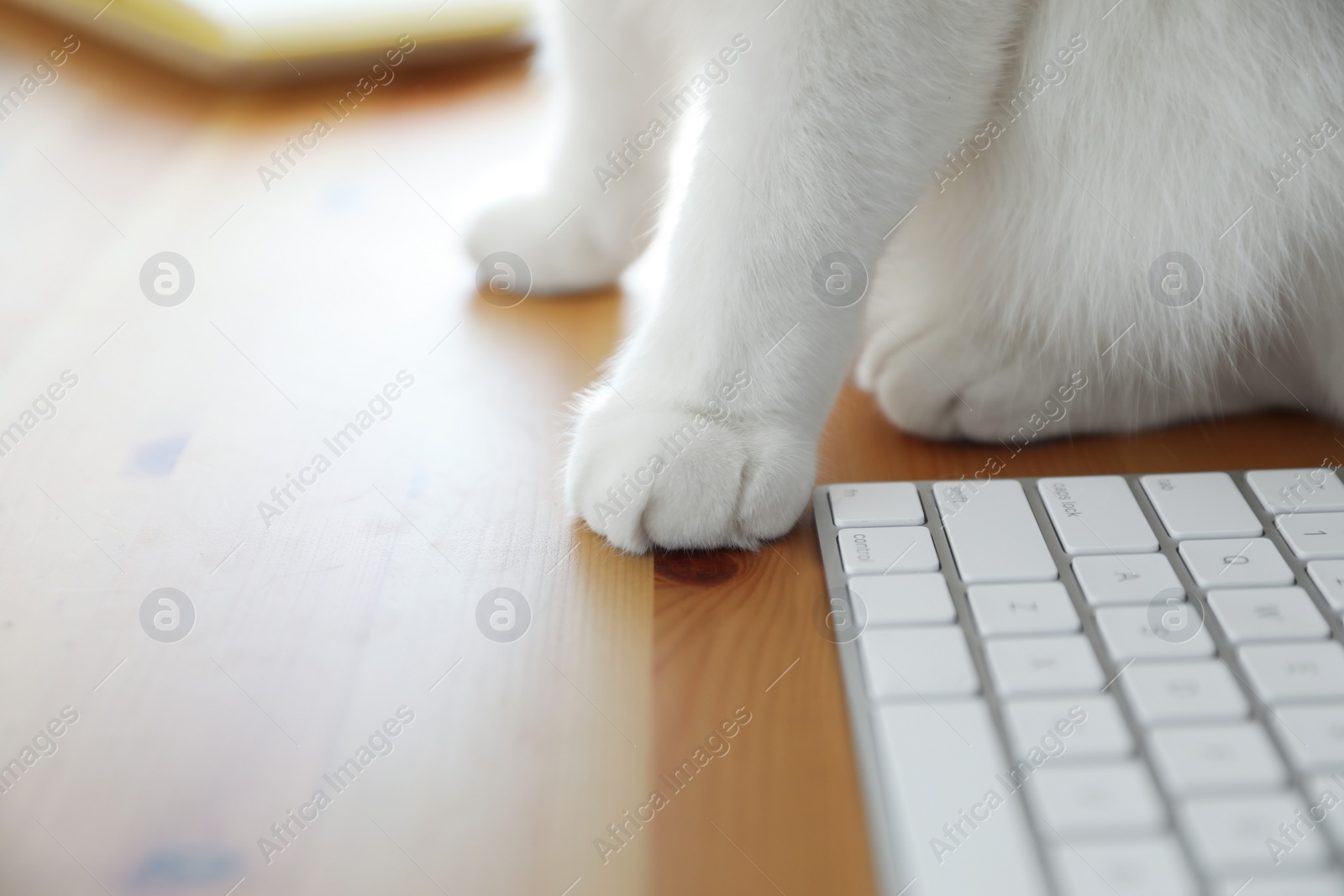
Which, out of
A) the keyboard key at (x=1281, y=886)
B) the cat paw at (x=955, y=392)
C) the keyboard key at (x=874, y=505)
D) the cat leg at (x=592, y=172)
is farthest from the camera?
the cat leg at (x=592, y=172)

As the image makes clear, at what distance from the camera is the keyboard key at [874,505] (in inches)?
20.6

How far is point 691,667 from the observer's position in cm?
45

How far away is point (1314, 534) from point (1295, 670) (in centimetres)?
11

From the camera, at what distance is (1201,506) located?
1.69 ft

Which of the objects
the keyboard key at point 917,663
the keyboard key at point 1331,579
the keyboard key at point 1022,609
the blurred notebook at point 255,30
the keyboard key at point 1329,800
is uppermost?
the blurred notebook at point 255,30

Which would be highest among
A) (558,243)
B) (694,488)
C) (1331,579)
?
(558,243)

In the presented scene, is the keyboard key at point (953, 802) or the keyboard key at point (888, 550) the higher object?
the keyboard key at point (888, 550)

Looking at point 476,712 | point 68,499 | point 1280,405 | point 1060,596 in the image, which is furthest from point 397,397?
point 1280,405

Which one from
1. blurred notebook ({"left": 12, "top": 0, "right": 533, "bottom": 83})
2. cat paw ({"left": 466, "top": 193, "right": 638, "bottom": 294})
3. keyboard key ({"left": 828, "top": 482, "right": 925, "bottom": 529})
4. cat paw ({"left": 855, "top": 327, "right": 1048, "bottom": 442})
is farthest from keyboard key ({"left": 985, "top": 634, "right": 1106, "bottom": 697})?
blurred notebook ({"left": 12, "top": 0, "right": 533, "bottom": 83})

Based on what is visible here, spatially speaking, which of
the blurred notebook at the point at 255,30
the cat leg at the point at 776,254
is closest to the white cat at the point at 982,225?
the cat leg at the point at 776,254

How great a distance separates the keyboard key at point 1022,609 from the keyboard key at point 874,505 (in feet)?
0.23

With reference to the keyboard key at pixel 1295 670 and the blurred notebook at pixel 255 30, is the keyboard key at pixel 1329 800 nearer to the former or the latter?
the keyboard key at pixel 1295 670

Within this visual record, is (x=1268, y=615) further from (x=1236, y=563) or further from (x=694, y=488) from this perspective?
(x=694, y=488)

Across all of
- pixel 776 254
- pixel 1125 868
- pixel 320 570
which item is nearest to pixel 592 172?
pixel 776 254
